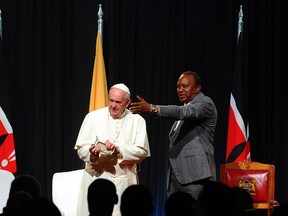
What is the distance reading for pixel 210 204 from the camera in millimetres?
3164

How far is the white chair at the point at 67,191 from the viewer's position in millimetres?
6062

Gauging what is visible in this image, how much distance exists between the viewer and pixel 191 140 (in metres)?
5.50

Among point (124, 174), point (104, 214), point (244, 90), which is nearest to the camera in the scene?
point (104, 214)

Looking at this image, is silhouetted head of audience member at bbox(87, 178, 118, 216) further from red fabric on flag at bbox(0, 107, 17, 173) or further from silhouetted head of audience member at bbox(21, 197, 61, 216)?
red fabric on flag at bbox(0, 107, 17, 173)

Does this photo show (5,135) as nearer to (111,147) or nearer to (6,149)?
(6,149)

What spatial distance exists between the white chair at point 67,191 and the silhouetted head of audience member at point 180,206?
9.60 feet

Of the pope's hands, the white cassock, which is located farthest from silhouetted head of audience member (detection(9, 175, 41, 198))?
the white cassock

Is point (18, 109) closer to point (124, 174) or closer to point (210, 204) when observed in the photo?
point (124, 174)

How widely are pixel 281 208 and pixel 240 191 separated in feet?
A: 2.14

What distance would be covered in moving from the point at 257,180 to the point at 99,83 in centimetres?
229

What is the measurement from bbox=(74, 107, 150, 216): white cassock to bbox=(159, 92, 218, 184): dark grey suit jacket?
337mm

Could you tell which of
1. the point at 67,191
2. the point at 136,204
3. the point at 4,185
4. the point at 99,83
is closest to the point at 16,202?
the point at 136,204

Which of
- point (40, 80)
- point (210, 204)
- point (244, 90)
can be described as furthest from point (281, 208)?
point (40, 80)

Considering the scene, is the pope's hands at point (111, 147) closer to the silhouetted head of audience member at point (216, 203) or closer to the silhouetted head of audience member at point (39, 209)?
the silhouetted head of audience member at point (216, 203)
